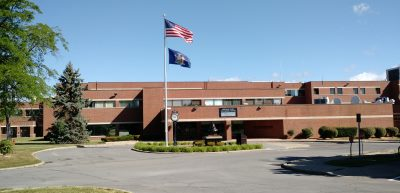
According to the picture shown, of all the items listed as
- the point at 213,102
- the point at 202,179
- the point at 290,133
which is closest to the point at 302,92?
the point at 213,102

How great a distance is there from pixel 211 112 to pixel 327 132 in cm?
1368

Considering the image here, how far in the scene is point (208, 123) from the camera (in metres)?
58.4

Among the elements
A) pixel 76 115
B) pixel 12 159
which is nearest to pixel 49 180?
pixel 12 159

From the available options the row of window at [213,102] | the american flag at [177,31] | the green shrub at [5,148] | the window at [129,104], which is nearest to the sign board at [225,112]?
the row of window at [213,102]

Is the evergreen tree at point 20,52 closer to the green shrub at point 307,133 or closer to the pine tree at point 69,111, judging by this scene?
the pine tree at point 69,111

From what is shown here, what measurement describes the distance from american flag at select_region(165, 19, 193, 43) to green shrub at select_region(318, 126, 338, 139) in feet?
77.3

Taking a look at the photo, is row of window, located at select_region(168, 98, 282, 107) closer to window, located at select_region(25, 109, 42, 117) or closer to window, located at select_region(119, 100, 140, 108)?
window, located at select_region(119, 100, 140, 108)

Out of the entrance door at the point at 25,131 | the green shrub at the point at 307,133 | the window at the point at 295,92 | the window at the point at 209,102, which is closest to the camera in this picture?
the green shrub at the point at 307,133

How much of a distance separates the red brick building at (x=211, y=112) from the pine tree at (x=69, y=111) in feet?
18.8

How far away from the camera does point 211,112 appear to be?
55.1m

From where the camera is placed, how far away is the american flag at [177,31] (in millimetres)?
35219

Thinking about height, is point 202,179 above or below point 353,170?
below

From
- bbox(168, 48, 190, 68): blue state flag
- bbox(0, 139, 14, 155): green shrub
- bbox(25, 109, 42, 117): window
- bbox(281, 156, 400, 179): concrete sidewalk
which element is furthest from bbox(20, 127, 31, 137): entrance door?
bbox(281, 156, 400, 179): concrete sidewalk

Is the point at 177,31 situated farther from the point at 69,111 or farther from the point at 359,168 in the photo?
the point at 69,111
